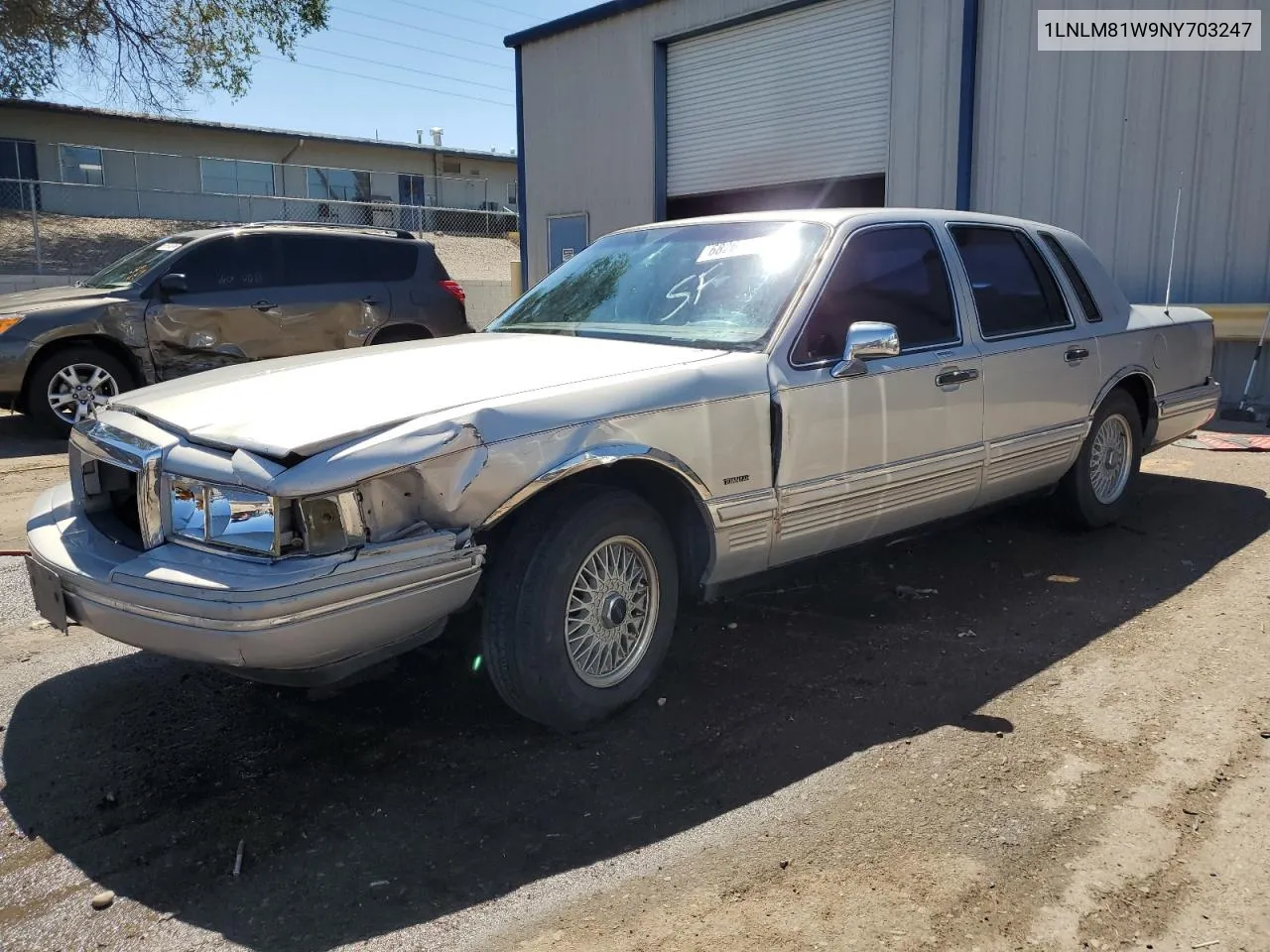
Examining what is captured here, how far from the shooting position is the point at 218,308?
9.47m

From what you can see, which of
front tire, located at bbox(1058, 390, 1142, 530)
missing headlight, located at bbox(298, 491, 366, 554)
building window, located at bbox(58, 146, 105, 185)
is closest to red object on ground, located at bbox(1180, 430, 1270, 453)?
front tire, located at bbox(1058, 390, 1142, 530)

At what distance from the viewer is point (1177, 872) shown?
267 centimetres

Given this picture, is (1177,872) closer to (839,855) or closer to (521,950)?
(839,855)

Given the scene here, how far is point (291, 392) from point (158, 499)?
21.4 inches

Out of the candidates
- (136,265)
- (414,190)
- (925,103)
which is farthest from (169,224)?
(925,103)

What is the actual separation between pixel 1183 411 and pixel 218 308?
7.89 meters

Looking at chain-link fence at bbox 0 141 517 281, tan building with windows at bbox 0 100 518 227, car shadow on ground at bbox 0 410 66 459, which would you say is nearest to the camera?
car shadow on ground at bbox 0 410 66 459

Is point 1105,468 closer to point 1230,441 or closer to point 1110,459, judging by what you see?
point 1110,459

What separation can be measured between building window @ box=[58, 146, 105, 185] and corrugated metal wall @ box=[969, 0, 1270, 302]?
2253 centimetres

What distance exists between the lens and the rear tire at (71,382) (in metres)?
8.80

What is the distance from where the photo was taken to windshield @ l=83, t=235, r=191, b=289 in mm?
9477

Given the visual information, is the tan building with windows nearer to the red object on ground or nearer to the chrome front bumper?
the red object on ground

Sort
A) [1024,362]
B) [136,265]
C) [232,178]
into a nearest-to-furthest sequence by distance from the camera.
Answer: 1. [1024,362]
2. [136,265]
3. [232,178]

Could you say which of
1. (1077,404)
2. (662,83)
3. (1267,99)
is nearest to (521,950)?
(1077,404)
